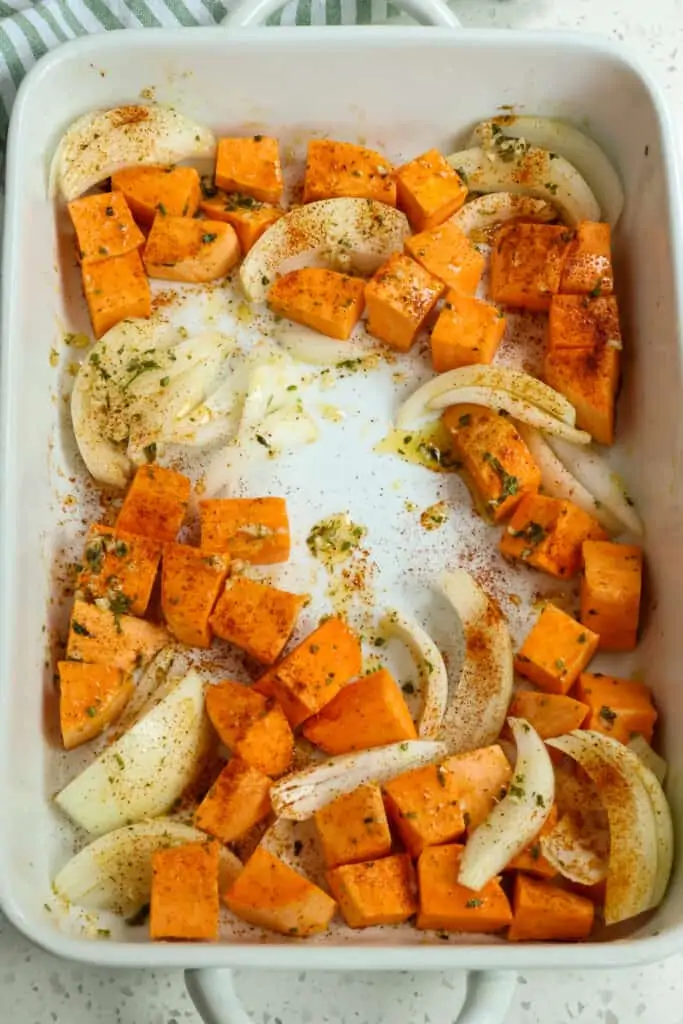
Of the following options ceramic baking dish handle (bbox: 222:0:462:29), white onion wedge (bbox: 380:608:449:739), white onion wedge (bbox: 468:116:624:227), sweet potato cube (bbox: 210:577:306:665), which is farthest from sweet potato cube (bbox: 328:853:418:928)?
ceramic baking dish handle (bbox: 222:0:462:29)

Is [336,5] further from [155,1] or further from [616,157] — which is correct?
[616,157]

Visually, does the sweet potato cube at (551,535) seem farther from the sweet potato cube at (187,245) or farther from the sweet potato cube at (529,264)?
the sweet potato cube at (187,245)

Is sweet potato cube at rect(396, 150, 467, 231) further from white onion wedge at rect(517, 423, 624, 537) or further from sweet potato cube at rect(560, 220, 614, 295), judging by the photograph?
white onion wedge at rect(517, 423, 624, 537)

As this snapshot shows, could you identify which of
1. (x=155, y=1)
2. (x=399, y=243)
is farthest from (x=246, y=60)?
(x=399, y=243)

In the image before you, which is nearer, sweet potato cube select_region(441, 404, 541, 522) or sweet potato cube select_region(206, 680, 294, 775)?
sweet potato cube select_region(206, 680, 294, 775)

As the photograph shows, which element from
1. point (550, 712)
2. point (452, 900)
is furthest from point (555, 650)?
point (452, 900)

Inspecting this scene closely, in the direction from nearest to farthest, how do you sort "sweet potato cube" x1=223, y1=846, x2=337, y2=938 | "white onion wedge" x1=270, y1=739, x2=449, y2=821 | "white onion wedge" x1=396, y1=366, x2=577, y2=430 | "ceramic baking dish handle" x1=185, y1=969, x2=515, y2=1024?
1. "ceramic baking dish handle" x1=185, y1=969, x2=515, y2=1024
2. "sweet potato cube" x1=223, y1=846, x2=337, y2=938
3. "white onion wedge" x1=270, y1=739, x2=449, y2=821
4. "white onion wedge" x1=396, y1=366, x2=577, y2=430
